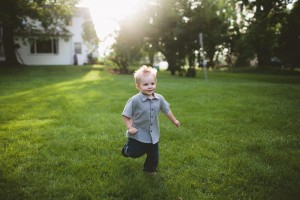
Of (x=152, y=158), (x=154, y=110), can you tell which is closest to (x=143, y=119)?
(x=154, y=110)

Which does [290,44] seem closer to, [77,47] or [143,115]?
[77,47]

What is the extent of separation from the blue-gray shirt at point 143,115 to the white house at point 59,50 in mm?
29784

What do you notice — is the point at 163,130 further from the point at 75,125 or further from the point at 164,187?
the point at 164,187

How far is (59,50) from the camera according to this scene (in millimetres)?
33594

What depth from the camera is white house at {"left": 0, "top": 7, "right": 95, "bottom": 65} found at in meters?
32.6

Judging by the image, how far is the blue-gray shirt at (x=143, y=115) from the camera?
403cm

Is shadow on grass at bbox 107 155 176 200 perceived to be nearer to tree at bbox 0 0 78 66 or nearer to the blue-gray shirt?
the blue-gray shirt

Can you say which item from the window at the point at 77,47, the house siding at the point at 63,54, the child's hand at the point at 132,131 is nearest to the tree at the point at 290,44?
the house siding at the point at 63,54

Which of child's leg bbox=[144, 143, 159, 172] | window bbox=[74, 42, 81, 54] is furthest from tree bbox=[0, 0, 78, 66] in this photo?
child's leg bbox=[144, 143, 159, 172]

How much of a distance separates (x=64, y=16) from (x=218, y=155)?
81.1 ft

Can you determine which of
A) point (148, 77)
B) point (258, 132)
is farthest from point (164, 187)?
point (258, 132)

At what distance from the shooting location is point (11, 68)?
80.5ft

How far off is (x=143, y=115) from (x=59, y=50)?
3186 cm

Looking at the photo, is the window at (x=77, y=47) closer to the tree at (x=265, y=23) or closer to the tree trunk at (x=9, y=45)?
the tree trunk at (x=9, y=45)
